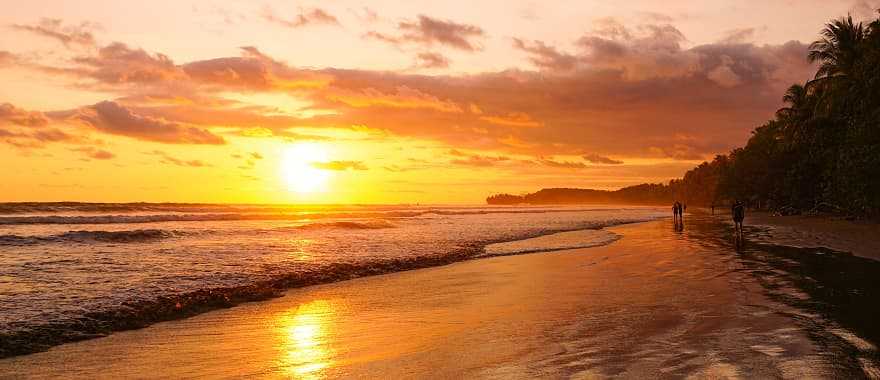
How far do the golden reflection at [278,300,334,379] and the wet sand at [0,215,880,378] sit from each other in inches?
1.1

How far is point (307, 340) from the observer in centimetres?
965

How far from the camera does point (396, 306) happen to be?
1307cm

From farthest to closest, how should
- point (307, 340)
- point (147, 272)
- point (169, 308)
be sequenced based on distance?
point (147, 272) < point (169, 308) < point (307, 340)

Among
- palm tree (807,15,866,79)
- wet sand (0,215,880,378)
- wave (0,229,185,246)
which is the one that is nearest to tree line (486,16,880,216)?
palm tree (807,15,866,79)

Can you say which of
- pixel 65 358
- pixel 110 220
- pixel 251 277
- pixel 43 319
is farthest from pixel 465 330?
pixel 110 220

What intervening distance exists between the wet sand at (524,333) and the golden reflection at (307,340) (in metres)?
0.03

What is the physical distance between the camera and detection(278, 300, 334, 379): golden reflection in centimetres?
783

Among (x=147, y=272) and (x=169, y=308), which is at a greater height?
(x=147, y=272)

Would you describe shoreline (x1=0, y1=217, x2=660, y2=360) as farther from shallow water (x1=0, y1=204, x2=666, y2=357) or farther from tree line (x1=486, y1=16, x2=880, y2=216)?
tree line (x1=486, y1=16, x2=880, y2=216)

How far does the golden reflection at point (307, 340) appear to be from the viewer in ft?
25.7

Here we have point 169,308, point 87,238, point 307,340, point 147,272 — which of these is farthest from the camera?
point 87,238

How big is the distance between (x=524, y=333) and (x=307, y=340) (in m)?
3.64

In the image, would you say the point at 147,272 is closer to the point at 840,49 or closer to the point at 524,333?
the point at 524,333

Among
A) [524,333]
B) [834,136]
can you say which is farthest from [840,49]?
[524,333]
